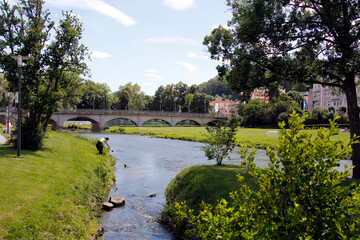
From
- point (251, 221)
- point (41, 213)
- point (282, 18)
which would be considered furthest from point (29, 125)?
point (251, 221)

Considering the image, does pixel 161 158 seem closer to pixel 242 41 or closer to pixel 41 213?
pixel 242 41

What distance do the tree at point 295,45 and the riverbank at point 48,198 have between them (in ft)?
27.8

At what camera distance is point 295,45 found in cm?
1304

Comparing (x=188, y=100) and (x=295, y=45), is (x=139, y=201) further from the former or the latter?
(x=188, y=100)

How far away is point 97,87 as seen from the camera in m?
125

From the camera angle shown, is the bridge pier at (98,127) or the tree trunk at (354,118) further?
the bridge pier at (98,127)

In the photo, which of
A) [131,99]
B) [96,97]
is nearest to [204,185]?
[96,97]

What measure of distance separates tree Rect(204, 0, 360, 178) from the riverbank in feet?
27.8

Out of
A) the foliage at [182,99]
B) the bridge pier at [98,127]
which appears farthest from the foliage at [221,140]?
the foliage at [182,99]

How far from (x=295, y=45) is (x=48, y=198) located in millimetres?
11857

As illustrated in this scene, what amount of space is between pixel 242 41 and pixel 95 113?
78895mm

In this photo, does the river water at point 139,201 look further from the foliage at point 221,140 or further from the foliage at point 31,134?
the foliage at point 31,134

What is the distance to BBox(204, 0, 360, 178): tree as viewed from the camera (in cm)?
1151

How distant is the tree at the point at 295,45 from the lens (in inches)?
453
